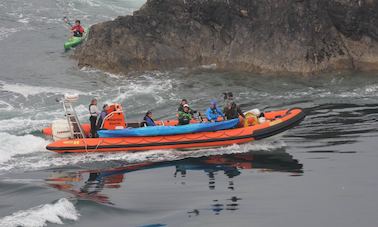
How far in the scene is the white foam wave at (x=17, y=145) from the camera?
14927mm

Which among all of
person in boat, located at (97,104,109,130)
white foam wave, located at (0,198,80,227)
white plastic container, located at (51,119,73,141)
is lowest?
white foam wave, located at (0,198,80,227)

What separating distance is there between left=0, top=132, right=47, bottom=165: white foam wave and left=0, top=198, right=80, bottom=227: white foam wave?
4.79 metres

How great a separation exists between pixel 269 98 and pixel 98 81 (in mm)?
7673

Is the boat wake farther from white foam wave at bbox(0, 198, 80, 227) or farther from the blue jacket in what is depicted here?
white foam wave at bbox(0, 198, 80, 227)

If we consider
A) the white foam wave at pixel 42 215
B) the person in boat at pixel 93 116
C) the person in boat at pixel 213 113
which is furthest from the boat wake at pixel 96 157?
the white foam wave at pixel 42 215

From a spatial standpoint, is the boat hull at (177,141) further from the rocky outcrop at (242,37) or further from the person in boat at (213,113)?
the rocky outcrop at (242,37)

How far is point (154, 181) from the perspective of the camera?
1202 cm

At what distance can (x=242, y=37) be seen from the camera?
23.5m

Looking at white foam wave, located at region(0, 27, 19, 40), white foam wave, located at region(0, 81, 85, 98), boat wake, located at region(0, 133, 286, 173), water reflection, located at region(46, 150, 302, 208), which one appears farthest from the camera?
white foam wave, located at region(0, 27, 19, 40)

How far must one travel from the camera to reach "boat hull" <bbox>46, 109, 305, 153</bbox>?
14453 millimetres

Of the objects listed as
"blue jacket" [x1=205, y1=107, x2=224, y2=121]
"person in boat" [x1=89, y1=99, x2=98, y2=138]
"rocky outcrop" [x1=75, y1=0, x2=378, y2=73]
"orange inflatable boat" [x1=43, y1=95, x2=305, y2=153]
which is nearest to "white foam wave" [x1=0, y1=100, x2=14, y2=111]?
"rocky outcrop" [x1=75, y1=0, x2=378, y2=73]

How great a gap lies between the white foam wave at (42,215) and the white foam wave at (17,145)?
4.79m

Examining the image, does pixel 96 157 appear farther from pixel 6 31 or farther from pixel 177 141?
pixel 6 31

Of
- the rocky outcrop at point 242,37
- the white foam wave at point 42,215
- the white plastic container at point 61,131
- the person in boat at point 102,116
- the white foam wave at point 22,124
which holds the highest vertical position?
the rocky outcrop at point 242,37
